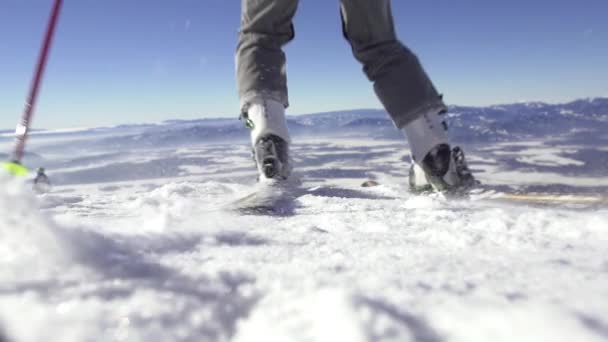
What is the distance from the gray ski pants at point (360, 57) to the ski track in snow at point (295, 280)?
931 millimetres

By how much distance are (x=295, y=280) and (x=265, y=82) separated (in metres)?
1.50

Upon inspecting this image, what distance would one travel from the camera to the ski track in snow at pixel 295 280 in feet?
1.34

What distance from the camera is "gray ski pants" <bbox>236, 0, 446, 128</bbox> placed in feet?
5.97

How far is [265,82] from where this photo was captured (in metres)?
1.92

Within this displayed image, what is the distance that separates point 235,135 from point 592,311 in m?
84.9

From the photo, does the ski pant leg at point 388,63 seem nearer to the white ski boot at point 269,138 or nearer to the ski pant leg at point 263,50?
the ski pant leg at point 263,50

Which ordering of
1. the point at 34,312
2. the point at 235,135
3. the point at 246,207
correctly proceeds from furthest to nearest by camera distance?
the point at 235,135, the point at 246,207, the point at 34,312

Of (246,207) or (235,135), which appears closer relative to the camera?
(246,207)

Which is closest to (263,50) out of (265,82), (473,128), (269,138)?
(265,82)

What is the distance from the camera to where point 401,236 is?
945 mm

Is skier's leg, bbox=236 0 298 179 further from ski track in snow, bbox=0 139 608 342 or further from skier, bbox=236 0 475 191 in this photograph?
ski track in snow, bbox=0 139 608 342

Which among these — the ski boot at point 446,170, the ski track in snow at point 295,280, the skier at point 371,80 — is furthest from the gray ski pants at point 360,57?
the ski track in snow at point 295,280

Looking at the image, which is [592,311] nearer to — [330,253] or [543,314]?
[543,314]

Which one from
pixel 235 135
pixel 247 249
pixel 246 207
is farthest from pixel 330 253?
pixel 235 135
